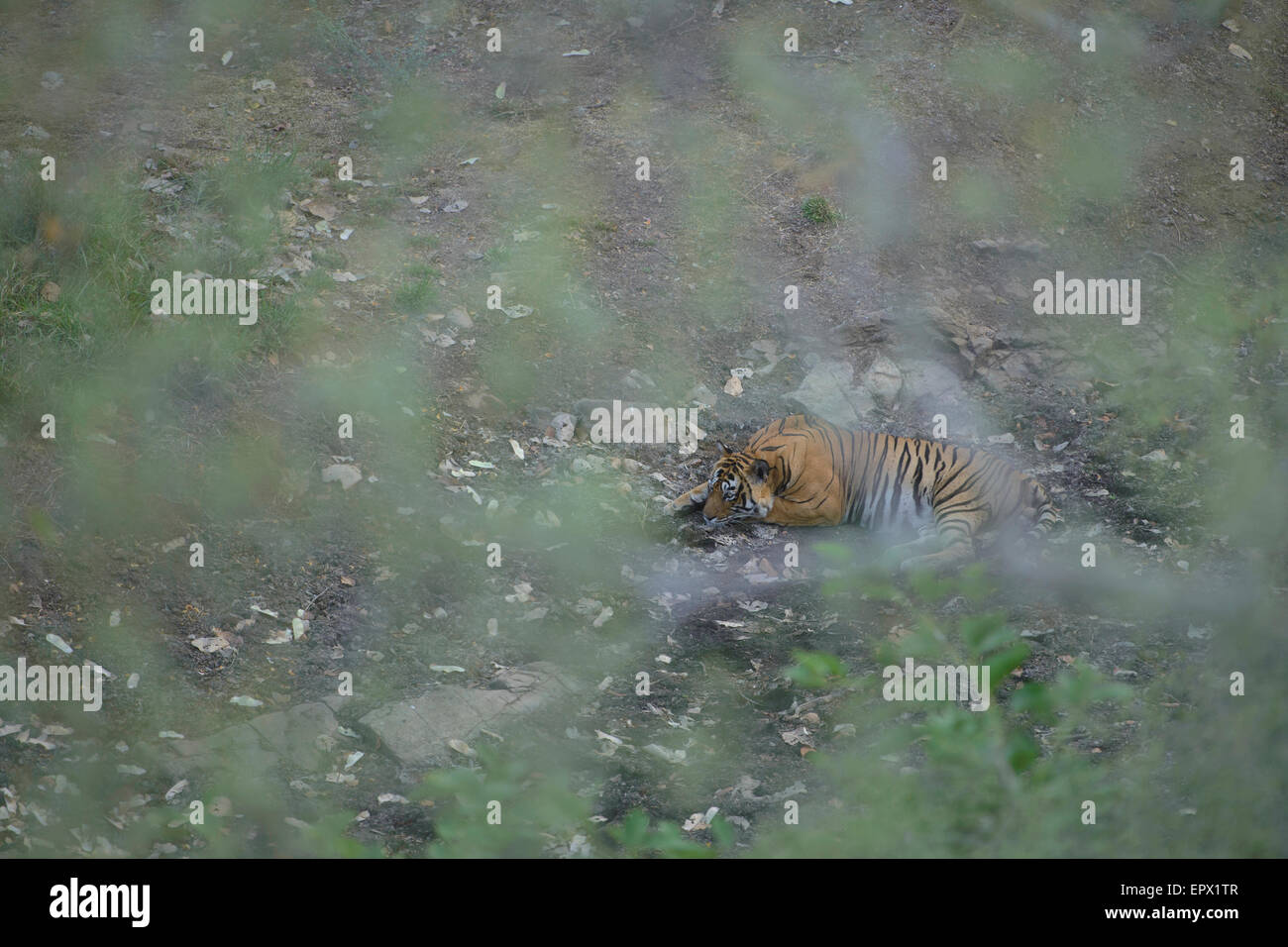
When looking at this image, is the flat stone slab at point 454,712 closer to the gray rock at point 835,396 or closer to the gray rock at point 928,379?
the gray rock at point 835,396

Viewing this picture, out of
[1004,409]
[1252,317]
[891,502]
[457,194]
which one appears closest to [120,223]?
[457,194]

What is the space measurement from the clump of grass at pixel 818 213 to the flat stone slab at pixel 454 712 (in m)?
4.59

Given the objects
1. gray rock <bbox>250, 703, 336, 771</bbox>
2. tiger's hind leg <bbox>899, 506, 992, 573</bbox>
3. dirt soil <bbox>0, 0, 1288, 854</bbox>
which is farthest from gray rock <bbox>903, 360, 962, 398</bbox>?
gray rock <bbox>250, 703, 336, 771</bbox>

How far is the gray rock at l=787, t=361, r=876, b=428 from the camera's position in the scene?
720cm

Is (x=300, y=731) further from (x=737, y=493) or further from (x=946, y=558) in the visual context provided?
(x=946, y=558)

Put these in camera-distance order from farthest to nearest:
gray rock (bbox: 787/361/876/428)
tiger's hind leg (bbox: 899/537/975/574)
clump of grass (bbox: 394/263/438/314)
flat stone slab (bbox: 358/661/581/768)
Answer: gray rock (bbox: 787/361/876/428)
clump of grass (bbox: 394/263/438/314)
tiger's hind leg (bbox: 899/537/975/574)
flat stone slab (bbox: 358/661/581/768)

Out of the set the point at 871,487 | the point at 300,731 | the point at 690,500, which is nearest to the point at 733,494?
the point at 690,500

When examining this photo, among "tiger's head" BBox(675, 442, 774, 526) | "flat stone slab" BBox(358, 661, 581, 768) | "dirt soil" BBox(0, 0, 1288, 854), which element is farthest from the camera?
"tiger's head" BBox(675, 442, 774, 526)

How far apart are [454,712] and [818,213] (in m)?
5.09

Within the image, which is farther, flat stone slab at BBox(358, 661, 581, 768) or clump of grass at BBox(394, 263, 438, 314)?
clump of grass at BBox(394, 263, 438, 314)

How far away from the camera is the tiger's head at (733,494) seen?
20.7ft

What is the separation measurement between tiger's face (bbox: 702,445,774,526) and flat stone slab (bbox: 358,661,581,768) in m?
1.65

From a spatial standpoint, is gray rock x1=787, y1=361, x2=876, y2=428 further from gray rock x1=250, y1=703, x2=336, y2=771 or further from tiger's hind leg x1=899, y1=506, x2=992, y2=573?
gray rock x1=250, y1=703, x2=336, y2=771
